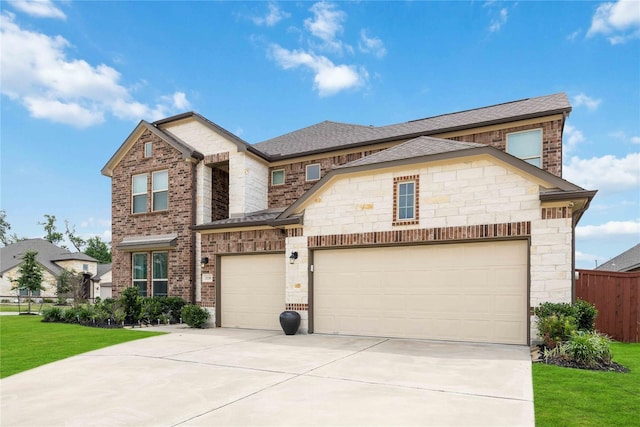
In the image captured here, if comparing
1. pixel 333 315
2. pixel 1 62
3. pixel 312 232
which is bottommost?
pixel 333 315

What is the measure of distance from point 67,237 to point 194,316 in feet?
191

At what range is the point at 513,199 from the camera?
9164mm

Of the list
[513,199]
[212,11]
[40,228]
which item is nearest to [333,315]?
[513,199]

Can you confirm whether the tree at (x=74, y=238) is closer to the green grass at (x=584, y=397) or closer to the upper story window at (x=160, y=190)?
the upper story window at (x=160, y=190)

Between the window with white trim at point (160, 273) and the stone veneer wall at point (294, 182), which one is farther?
the window with white trim at point (160, 273)

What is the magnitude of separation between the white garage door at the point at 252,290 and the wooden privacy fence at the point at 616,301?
9.42 meters

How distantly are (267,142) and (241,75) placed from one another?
464cm

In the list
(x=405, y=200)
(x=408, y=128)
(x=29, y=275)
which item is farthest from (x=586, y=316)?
(x=29, y=275)

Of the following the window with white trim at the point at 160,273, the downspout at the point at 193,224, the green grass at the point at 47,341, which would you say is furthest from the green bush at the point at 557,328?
the window with white trim at the point at 160,273

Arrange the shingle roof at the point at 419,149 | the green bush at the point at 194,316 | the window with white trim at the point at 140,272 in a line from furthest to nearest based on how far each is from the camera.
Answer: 1. the window with white trim at the point at 140,272
2. the green bush at the point at 194,316
3. the shingle roof at the point at 419,149

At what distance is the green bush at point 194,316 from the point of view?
13086 mm

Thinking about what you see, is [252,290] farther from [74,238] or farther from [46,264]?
[74,238]

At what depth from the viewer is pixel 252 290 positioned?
13.1 m

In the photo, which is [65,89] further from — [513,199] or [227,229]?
[513,199]
